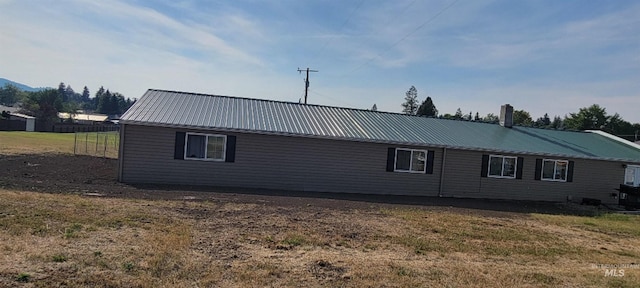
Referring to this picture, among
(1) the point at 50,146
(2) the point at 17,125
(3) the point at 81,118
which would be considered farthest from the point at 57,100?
(1) the point at 50,146

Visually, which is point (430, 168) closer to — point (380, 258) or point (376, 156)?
point (376, 156)

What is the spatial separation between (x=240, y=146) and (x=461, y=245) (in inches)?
387

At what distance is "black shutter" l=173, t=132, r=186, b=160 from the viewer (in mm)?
15656

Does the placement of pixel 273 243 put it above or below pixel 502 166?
below

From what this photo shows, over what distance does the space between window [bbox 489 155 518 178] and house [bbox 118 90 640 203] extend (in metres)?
0.04

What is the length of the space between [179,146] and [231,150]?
183cm

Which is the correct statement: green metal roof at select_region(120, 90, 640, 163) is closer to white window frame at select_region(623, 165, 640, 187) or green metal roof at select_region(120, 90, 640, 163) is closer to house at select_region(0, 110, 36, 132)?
white window frame at select_region(623, 165, 640, 187)

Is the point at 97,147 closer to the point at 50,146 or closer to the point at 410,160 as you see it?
the point at 50,146

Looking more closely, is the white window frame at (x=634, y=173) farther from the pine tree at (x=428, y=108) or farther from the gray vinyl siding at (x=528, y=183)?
the pine tree at (x=428, y=108)

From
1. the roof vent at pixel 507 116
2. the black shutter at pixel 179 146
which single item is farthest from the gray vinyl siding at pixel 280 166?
the roof vent at pixel 507 116

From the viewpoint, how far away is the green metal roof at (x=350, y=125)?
16.4 meters

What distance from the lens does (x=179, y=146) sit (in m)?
15.7

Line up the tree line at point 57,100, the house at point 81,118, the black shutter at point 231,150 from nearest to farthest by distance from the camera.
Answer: the black shutter at point 231,150 → the house at point 81,118 → the tree line at point 57,100

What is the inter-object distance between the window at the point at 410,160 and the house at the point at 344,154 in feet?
0.14
